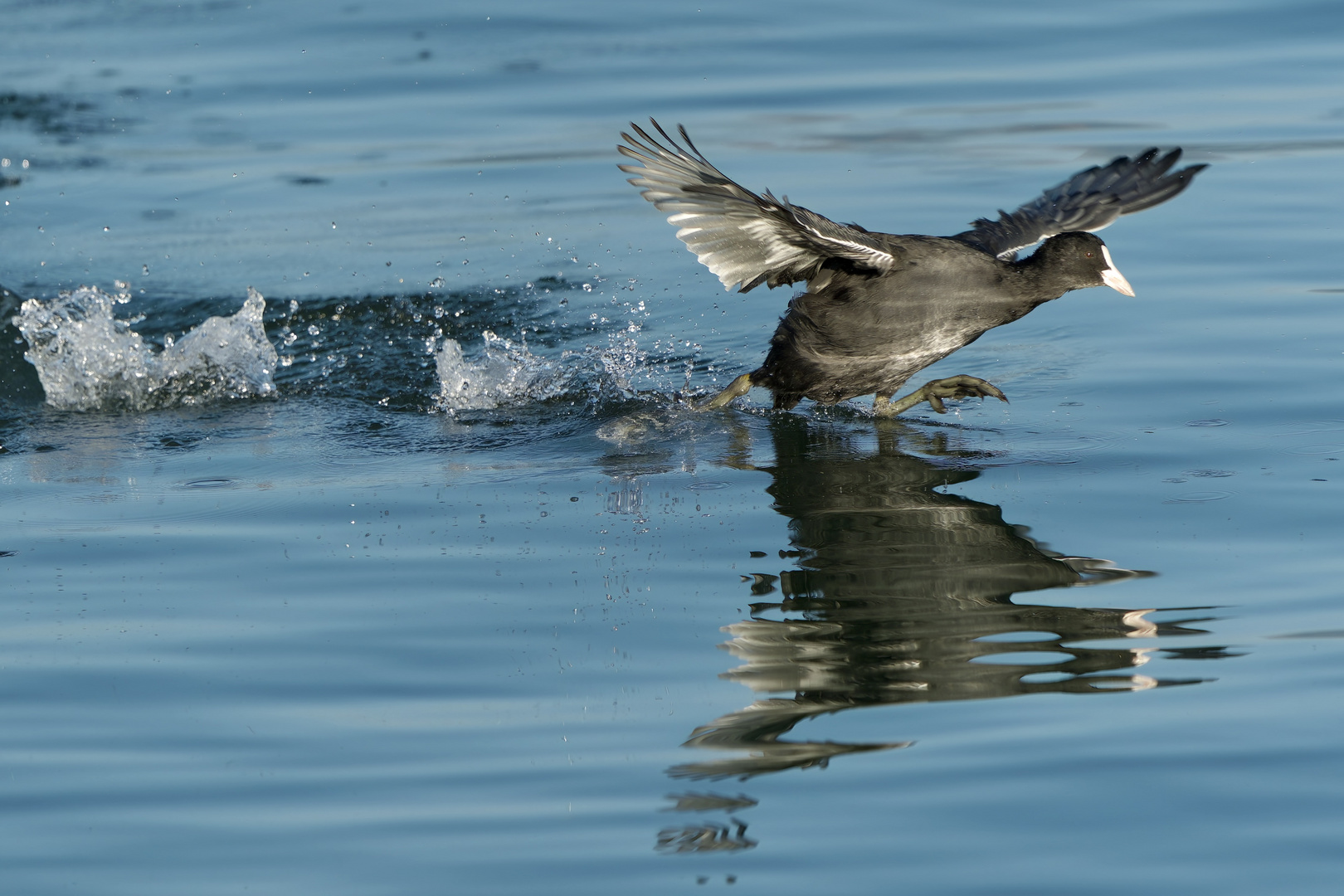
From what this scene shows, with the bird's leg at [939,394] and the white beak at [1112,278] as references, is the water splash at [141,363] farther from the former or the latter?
the white beak at [1112,278]

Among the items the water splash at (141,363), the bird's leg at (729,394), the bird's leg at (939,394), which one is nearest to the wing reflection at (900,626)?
the bird's leg at (939,394)

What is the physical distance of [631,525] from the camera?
4.78 m

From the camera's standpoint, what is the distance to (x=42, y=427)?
20.1ft

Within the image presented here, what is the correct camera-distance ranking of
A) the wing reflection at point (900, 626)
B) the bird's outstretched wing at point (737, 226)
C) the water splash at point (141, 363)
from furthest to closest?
the water splash at point (141, 363) → the bird's outstretched wing at point (737, 226) → the wing reflection at point (900, 626)

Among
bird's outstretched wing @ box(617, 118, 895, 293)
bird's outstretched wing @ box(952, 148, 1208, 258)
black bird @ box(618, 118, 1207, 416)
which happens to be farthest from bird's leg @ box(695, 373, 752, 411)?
bird's outstretched wing @ box(952, 148, 1208, 258)

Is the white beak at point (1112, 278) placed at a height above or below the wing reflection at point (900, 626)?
above

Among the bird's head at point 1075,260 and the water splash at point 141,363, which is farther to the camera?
the water splash at point 141,363

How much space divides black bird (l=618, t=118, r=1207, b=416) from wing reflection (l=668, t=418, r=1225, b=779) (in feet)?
2.80

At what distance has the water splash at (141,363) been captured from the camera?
6.50m

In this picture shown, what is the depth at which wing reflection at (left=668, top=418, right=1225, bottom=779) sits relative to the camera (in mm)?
3436

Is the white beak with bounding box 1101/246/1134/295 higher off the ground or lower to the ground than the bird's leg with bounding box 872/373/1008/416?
higher

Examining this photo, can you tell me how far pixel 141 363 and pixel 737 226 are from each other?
2683 mm

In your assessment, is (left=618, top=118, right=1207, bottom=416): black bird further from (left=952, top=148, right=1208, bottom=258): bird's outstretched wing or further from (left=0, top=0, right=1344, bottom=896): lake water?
(left=0, top=0, right=1344, bottom=896): lake water

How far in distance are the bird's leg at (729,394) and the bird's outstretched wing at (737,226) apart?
0.64 m
